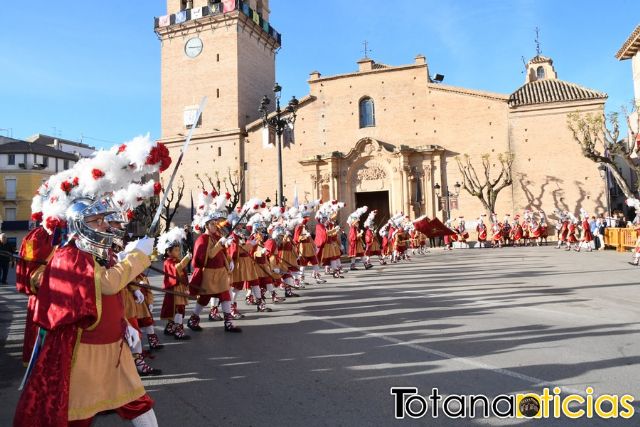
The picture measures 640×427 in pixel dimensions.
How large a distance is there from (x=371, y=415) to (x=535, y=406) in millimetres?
1472

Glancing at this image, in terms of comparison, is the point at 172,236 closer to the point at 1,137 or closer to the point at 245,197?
the point at 245,197

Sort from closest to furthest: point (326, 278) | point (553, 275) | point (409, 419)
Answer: point (409, 419)
point (553, 275)
point (326, 278)

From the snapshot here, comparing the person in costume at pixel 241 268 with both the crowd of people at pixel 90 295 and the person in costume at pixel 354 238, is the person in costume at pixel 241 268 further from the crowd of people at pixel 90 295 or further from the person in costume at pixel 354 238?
the person in costume at pixel 354 238

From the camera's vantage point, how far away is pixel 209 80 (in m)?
38.3

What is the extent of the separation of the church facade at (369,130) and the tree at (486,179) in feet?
1.70

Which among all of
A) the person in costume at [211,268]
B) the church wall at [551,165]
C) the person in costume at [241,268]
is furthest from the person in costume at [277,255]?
the church wall at [551,165]

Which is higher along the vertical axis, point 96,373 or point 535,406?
point 96,373

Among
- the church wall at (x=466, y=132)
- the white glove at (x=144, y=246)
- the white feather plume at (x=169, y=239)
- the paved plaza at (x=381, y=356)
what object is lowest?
the paved plaza at (x=381, y=356)

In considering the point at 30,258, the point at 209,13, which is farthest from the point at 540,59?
the point at 30,258

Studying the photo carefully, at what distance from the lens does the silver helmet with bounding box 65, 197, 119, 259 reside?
337cm

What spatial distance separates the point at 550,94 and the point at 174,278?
33.0 m

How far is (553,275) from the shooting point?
46.0 feet

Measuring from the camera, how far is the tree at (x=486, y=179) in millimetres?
31828

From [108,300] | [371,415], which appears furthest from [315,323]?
[108,300]
